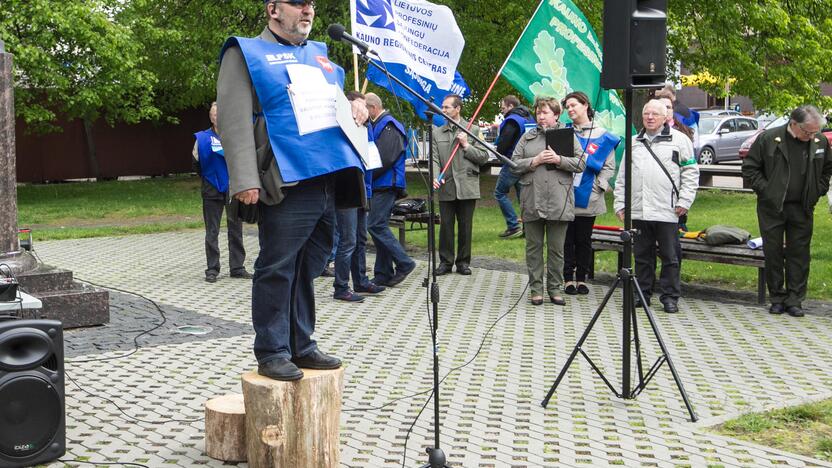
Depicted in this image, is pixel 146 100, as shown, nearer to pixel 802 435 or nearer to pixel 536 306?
pixel 536 306

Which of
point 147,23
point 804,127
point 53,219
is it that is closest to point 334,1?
point 147,23

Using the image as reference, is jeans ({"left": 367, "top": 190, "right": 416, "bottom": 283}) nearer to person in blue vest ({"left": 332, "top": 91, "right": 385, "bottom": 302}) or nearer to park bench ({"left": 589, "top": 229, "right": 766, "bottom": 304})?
person in blue vest ({"left": 332, "top": 91, "right": 385, "bottom": 302})

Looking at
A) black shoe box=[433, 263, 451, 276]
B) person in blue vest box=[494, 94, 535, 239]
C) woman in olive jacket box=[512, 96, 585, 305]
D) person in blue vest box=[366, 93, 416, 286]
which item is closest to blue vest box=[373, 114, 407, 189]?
person in blue vest box=[366, 93, 416, 286]

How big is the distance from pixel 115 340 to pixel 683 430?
4.96 meters

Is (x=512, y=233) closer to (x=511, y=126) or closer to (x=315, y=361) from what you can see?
(x=511, y=126)

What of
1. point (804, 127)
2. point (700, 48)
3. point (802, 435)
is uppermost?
point (700, 48)

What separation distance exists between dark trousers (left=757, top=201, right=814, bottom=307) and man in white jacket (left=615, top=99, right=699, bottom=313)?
2.86 ft

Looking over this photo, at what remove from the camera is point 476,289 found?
11953mm

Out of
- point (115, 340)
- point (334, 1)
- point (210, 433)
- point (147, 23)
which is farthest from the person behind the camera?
point (147, 23)

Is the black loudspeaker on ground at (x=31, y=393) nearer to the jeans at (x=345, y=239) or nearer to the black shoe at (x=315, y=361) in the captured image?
the black shoe at (x=315, y=361)

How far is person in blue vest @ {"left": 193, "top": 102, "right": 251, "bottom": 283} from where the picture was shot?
40.1 feet

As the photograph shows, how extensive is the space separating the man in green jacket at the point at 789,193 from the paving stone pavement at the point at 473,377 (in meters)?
0.36

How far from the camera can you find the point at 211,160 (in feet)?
40.4

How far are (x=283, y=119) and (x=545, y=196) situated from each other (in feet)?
18.5
